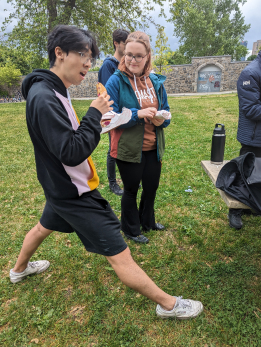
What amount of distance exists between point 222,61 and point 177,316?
103 feet

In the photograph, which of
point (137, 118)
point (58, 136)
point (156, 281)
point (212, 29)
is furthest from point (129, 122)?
point (212, 29)

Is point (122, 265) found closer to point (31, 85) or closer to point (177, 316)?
point (177, 316)

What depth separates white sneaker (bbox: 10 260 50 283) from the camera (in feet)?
7.52

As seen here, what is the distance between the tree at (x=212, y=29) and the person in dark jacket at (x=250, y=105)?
46.2 metres

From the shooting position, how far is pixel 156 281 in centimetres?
228

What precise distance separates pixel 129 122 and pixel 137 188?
2.40 feet

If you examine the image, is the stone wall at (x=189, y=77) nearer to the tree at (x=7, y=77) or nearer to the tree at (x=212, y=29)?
the tree at (x=7, y=77)

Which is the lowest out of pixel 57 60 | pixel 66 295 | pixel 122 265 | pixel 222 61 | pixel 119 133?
pixel 66 295

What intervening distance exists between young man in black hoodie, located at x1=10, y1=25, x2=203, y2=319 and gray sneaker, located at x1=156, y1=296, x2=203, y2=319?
1 centimetres

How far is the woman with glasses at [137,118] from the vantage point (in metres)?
2.16

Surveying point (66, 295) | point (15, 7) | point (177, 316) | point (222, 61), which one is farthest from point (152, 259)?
point (222, 61)

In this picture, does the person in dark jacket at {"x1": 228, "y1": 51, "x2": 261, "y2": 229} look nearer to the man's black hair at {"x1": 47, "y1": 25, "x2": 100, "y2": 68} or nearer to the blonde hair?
the blonde hair

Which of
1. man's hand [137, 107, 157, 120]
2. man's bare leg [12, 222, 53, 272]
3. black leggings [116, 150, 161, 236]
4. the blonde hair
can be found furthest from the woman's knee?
the blonde hair

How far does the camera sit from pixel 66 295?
2.20 metres
